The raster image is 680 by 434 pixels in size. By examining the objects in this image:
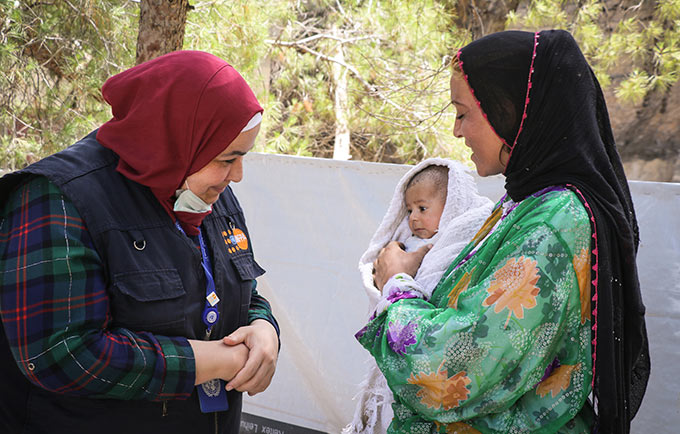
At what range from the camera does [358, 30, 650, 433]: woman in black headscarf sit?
1.29 meters

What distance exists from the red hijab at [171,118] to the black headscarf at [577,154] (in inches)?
24.4

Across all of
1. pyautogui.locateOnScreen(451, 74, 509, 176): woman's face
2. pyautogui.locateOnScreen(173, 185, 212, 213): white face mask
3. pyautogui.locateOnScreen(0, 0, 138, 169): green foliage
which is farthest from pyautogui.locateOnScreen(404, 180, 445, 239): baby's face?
pyautogui.locateOnScreen(0, 0, 138, 169): green foliage

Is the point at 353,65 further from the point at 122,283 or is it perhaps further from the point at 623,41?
the point at 122,283

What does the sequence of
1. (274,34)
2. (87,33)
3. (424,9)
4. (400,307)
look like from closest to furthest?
(400,307), (87,33), (424,9), (274,34)

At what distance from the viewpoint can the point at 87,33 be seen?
4.42m

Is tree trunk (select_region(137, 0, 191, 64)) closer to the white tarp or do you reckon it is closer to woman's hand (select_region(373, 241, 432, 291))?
the white tarp

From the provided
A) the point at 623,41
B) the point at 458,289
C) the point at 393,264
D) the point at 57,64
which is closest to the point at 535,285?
the point at 458,289

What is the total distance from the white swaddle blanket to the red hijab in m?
0.69

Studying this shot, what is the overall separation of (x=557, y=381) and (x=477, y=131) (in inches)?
25.1

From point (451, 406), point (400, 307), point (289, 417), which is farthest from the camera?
point (289, 417)

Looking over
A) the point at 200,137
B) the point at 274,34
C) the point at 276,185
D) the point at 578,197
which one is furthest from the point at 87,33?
the point at 274,34

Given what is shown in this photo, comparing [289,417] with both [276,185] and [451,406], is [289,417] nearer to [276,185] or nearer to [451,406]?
[276,185]

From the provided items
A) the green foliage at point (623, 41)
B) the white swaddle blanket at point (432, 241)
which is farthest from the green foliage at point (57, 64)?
the green foliage at point (623, 41)

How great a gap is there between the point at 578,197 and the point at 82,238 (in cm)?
111
